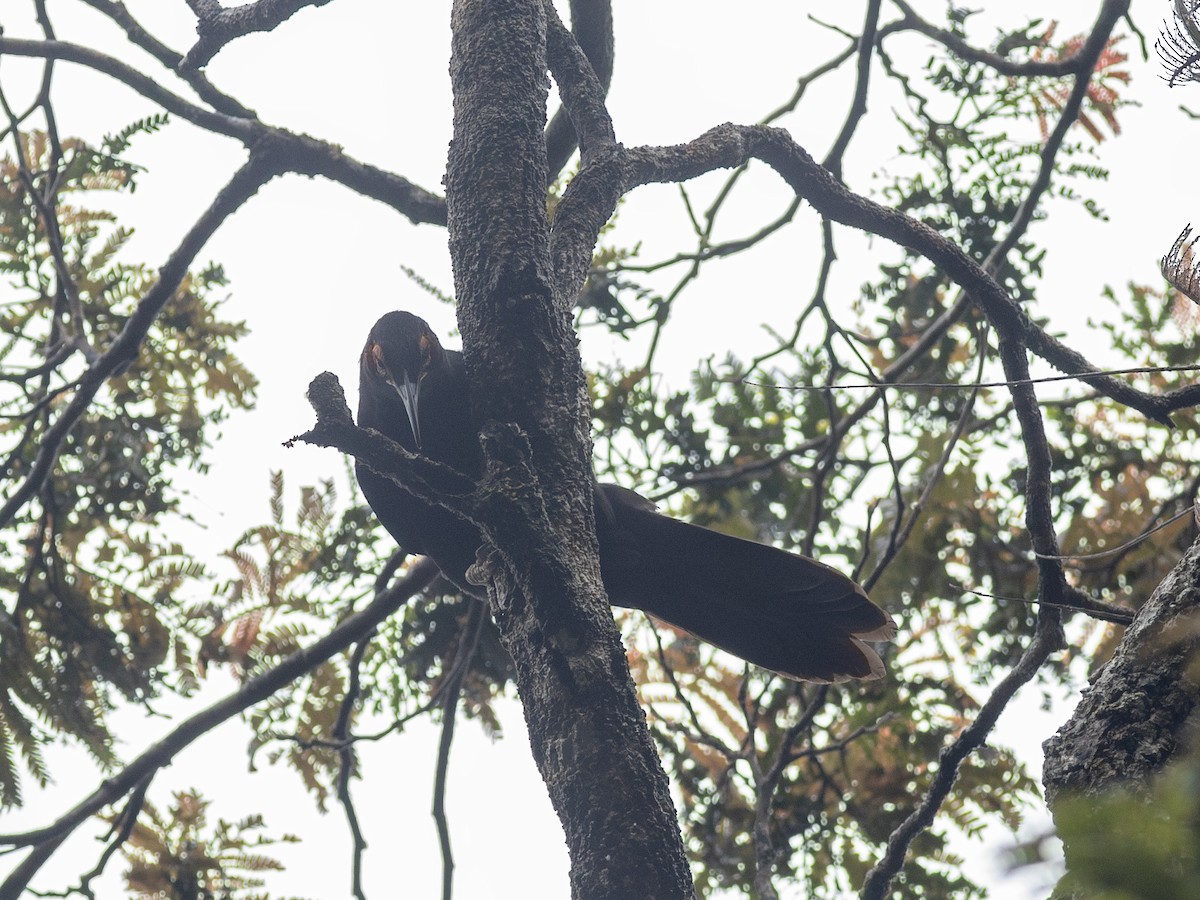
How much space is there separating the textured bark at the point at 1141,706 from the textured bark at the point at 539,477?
0.52 metres

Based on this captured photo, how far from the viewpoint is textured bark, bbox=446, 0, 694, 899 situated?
1434 mm

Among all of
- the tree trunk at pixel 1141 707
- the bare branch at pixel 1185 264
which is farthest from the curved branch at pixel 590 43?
the tree trunk at pixel 1141 707

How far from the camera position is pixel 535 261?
76.4 inches

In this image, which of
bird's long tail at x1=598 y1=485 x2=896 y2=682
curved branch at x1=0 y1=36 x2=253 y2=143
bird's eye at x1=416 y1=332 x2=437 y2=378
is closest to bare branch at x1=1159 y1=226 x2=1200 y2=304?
bird's long tail at x1=598 y1=485 x2=896 y2=682

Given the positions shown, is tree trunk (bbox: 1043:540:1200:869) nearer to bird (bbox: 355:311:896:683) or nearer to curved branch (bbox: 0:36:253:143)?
bird (bbox: 355:311:896:683)

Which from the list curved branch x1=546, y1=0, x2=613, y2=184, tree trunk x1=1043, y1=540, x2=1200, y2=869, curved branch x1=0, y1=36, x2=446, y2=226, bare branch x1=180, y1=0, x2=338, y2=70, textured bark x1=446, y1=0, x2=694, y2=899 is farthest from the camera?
curved branch x1=546, y1=0, x2=613, y2=184

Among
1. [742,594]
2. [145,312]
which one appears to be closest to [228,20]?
[145,312]

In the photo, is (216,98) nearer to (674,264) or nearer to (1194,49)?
(674,264)

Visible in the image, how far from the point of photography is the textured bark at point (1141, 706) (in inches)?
50.0

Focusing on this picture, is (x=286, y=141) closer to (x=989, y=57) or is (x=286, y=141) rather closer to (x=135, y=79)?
(x=135, y=79)

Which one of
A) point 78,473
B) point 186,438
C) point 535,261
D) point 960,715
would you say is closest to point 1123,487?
point 960,715

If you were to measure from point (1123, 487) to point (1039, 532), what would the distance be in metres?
1.77

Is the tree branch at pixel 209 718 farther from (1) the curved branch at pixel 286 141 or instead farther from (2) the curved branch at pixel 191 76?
(2) the curved branch at pixel 191 76

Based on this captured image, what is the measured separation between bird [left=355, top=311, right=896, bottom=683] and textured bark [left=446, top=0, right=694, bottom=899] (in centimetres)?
89
